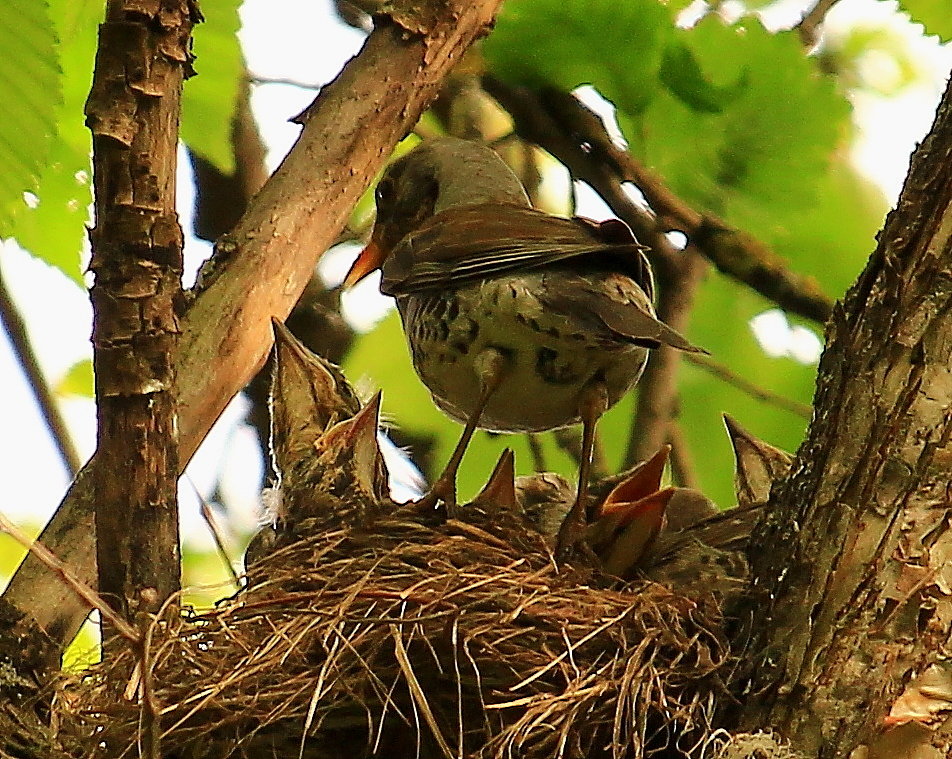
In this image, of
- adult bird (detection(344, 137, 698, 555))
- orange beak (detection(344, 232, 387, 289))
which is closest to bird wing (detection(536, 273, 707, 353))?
adult bird (detection(344, 137, 698, 555))

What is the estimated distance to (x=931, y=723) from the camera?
74.5 inches

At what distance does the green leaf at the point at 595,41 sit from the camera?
329cm

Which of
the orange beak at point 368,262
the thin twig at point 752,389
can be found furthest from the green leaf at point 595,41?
the thin twig at point 752,389

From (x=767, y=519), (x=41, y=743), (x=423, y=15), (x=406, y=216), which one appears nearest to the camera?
(x=767, y=519)

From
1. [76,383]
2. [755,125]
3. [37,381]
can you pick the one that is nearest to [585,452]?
[755,125]

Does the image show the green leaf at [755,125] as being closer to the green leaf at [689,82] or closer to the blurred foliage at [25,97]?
the green leaf at [689,82]

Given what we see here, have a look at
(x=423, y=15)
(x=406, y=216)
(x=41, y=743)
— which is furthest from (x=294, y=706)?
(x=406, y=216)

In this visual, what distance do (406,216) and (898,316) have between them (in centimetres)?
207

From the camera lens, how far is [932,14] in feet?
8.80

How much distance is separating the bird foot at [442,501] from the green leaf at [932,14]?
1.27m

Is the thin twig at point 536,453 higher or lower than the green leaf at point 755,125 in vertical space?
lower

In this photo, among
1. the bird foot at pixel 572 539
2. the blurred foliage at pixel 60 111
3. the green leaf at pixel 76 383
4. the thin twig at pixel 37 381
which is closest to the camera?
the blurred foliage at pixel 60 111

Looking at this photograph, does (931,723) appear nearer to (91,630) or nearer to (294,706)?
(294,706)

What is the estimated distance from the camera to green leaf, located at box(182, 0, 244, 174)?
275 cm
